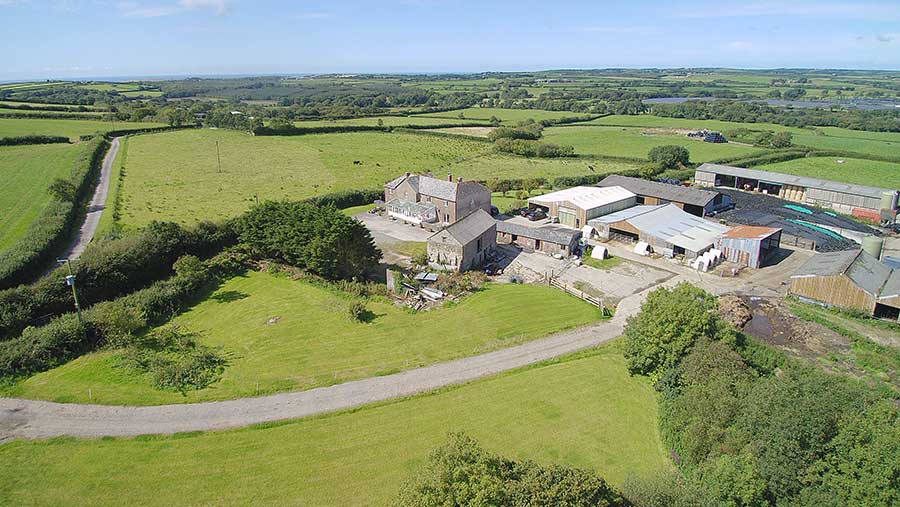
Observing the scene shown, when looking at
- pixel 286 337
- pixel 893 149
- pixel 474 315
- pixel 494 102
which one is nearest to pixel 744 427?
pixel 474 315

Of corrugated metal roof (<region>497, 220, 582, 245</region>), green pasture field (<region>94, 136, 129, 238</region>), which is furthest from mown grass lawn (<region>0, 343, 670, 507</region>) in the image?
green pasture field (<region>94, 136, 129, 238</region>)

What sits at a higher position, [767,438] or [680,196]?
[767,438]

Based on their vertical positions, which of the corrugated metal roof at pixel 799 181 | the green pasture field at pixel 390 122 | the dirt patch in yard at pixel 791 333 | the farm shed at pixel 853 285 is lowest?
the dirt patch in yard at pixel 791 333

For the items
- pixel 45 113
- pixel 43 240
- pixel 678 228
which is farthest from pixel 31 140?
pixel 678 228

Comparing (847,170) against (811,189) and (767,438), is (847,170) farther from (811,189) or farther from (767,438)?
(767,438)

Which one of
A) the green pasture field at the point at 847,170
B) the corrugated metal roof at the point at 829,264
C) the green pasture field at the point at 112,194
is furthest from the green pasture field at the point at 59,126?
the green pasture field at the point at 847,170

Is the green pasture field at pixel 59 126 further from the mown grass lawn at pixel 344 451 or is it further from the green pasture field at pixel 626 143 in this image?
the mown grass lawn at pixel 344 451

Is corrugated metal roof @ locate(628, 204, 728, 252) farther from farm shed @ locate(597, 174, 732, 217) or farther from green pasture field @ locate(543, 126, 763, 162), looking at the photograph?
green pasture field @ locate(543, 126, 763, 162)
